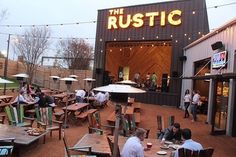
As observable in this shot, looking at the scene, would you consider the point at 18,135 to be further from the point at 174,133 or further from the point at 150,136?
the point at 150,136

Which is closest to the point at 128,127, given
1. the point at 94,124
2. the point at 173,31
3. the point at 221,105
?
the point at 94,124

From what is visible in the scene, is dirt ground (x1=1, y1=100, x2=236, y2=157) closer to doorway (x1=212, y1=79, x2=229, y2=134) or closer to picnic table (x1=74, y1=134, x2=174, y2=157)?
doorway (x1=212, y1=79, x2=229, y2=134)

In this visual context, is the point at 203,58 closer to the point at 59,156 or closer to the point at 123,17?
the point at 123,17

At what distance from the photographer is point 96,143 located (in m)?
8.88

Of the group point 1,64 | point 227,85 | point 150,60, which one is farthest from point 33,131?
point 1,64

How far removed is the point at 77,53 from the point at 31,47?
9.16m

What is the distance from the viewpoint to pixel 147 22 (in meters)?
25.9

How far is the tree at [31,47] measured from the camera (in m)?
36.8

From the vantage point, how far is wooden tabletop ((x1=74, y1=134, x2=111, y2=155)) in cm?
801

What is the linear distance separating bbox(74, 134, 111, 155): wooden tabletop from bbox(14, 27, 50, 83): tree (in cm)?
2795

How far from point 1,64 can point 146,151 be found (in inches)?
1459

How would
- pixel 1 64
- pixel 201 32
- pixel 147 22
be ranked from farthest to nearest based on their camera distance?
pixel 1 64
pixel 147 22
pixel 201 32

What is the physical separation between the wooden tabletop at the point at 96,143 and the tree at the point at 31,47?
91.7 feet

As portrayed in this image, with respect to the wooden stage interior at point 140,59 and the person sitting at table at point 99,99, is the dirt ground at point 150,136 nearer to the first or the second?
the person sitting at table at point 99,99
